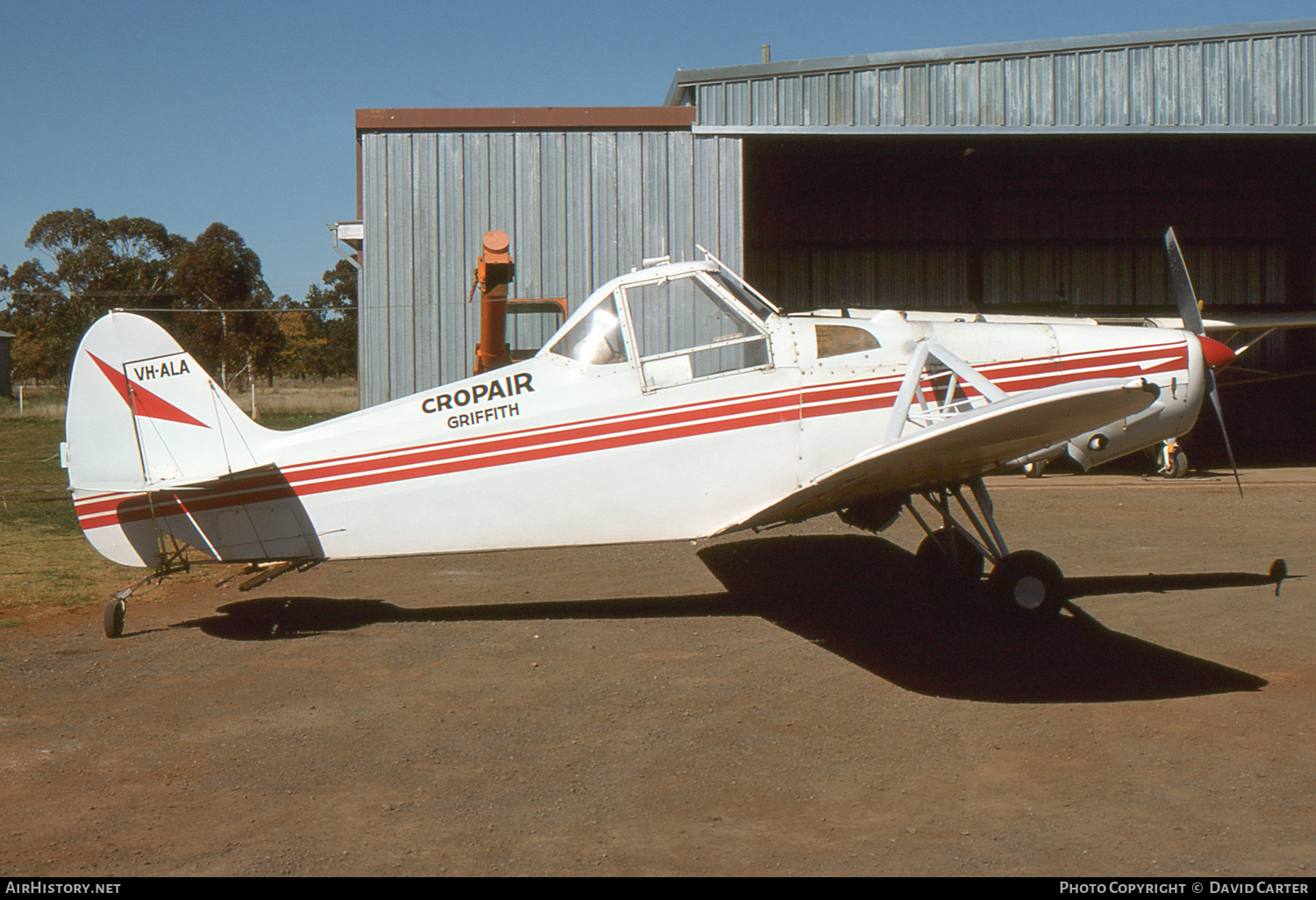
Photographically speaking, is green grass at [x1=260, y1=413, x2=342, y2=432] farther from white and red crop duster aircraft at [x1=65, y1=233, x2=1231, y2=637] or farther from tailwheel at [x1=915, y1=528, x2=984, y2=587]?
tailwheel at [x1=915, y1=528, x2=984, y2=587]

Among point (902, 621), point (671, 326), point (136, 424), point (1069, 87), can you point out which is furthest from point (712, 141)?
point (136, 424)

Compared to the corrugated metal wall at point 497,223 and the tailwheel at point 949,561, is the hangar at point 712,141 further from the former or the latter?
the tailwheel at point 949,561

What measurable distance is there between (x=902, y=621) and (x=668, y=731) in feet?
8.74

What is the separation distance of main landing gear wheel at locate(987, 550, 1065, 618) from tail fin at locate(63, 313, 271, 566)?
5.03 meters

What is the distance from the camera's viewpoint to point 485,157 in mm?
14227

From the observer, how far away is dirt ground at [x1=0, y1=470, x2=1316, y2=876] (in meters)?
3.62

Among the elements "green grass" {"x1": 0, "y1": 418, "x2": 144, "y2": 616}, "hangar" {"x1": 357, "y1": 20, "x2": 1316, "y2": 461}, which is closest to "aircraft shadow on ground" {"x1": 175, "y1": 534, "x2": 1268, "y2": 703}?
"green grass" {"x1": 0, "y1": 418, "x2": 144, "y2": 616}

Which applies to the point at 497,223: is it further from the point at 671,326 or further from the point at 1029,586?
the point at 1029,586

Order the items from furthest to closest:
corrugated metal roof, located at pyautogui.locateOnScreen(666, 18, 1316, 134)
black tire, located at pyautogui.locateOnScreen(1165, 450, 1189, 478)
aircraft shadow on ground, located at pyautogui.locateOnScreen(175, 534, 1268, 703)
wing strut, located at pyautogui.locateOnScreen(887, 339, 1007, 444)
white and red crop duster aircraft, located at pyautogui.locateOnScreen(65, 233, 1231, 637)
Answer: black tire, located at pyautogui.locateOnScreen(1165, 450, 1189, 478)
corrugated metal roof, located at pyautogui.locateOnScreen(666, 18, 1316, 134)
white and red crop duster aircraft, located at pyautogui.locateOnScreen(65, 233, 1231, 637)
wing strut, located at pyautogui.locateOnScreen(887, 339, 1007, 444)
aircraft shadow on ground, located at pyautogui.locateOnScreen(175, 534, 1268, 703)

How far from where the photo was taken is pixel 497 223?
14.2m

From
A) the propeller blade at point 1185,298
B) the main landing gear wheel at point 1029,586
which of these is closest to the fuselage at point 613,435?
the main landing gear wheel at point 1029,586

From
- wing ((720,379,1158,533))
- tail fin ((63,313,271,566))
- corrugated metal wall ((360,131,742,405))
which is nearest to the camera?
wing ((720,379,1158,533))
